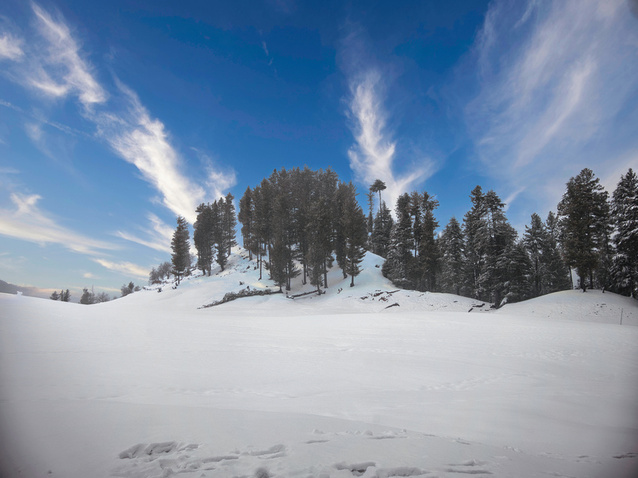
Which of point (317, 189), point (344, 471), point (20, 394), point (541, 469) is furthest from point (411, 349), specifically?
point (317, 189)

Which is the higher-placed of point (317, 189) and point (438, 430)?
point (317, 189)

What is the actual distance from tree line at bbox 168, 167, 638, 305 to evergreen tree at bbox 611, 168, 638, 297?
10 cm

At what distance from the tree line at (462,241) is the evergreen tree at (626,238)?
10cm

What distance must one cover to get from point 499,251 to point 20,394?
3879 cm

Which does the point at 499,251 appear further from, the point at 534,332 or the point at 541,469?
the point at 541,469

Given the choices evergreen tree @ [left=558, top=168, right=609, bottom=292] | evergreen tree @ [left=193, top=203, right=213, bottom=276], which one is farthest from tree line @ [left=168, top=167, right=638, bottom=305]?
evergreen tree @ [left=193, top=203, right=213, bottom=276]

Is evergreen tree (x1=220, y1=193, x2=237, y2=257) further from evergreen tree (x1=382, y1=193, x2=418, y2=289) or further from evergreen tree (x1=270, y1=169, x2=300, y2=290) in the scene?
evergreen tree (x1=382, y1=193, x2=418, y2=289)

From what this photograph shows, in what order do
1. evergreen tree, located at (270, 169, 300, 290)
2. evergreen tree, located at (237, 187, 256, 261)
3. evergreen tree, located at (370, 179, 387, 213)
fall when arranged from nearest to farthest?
evergreen tree, located at (270, 169, 300, 290)
evergreen tree, located at (237, 187, 256, 261)
evergreen tree, located at (370, 179, 387, 213)

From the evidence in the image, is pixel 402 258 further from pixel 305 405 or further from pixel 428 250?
pixel 305 405

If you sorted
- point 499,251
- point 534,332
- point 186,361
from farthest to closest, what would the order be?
point 499,251
point 534,332
point 186,361

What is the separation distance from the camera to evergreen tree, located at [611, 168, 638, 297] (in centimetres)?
1980

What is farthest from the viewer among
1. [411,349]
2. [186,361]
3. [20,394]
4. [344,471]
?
[411,349]

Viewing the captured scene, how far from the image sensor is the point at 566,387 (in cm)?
577

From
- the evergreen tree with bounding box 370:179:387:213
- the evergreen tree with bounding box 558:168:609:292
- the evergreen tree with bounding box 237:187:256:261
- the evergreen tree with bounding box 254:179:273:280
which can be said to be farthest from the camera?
the evergreen tree with bounding box 370:179:387:213
